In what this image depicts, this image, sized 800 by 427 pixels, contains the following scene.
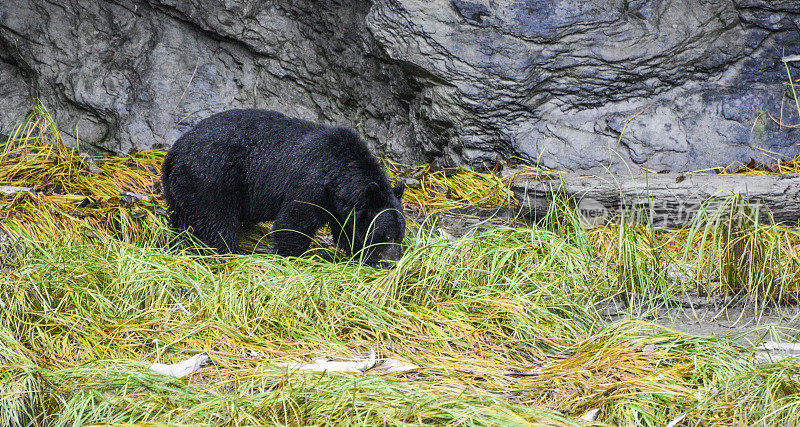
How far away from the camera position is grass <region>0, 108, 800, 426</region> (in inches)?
127

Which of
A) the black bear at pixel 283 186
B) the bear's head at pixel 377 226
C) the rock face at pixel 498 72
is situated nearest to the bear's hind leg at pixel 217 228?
the black bear at pixel 283 186

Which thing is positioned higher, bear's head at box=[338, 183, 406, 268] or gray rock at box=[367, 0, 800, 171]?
gray rock at box=[367, 0, 800, 171]

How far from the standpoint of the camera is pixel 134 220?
5461 millimetres

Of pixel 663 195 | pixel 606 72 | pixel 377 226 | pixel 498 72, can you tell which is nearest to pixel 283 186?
pixel 377 226

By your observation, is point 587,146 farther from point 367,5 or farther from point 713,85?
point 367,5

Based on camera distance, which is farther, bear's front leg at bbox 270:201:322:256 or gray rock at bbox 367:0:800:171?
gray rock at bbox 367:0:800:171

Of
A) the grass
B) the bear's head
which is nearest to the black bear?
the bear's head

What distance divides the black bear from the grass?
0.26 metres

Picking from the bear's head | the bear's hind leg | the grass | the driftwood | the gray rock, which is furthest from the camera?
the gray rock

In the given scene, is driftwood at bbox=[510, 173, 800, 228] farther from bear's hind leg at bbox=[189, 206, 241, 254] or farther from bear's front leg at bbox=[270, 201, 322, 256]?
bear's hind leg at bbox=[189, 206, 241, 254]

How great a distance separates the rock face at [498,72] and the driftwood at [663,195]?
70 centimetres

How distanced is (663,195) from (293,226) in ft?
9.57

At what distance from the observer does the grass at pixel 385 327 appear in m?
3.22

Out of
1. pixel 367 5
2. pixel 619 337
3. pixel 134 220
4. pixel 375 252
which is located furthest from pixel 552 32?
pixel 134 220
